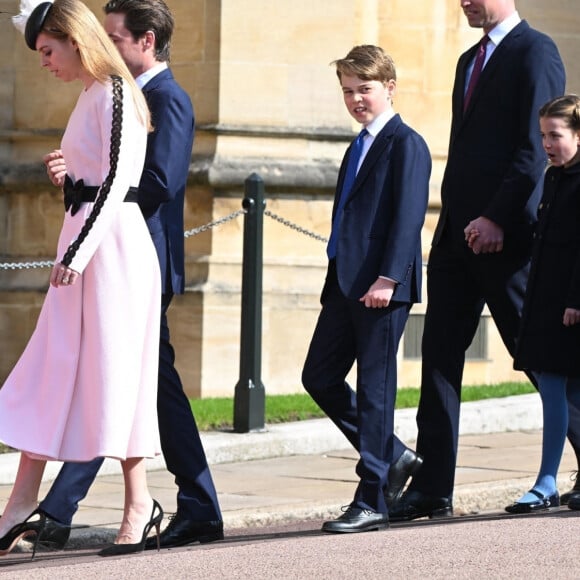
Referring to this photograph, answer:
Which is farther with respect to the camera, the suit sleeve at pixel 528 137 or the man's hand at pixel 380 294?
the suit sleeve at pixel 528 137

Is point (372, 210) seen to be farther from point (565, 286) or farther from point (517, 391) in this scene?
point (517, 391)

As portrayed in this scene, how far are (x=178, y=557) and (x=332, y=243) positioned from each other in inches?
66.3

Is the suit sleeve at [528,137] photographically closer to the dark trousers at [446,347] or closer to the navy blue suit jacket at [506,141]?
the navy blue suit jacket at [506,141]

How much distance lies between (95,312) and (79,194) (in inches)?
15.6

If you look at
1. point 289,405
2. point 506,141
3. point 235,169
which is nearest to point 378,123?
point 506,141

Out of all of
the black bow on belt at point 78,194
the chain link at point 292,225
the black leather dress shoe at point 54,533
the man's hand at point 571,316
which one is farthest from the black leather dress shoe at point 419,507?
the chain link at point 292,225

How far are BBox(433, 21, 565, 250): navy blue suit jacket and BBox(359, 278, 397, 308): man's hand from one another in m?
0.54

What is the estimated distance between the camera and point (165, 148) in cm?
637

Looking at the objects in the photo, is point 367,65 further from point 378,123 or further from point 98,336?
point 98,336

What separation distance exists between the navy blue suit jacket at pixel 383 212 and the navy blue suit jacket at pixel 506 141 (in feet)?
1.16

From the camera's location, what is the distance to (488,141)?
6.98m

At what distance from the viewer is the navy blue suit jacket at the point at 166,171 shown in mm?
6332

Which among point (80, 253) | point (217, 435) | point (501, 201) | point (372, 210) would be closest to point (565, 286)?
point (501, 201)

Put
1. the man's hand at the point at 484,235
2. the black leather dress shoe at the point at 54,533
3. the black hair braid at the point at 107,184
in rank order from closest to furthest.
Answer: the black hair braid at the point at 107,184, the black leather dress shoe at the point at 54,533, the man's hand at the point at 484,235
